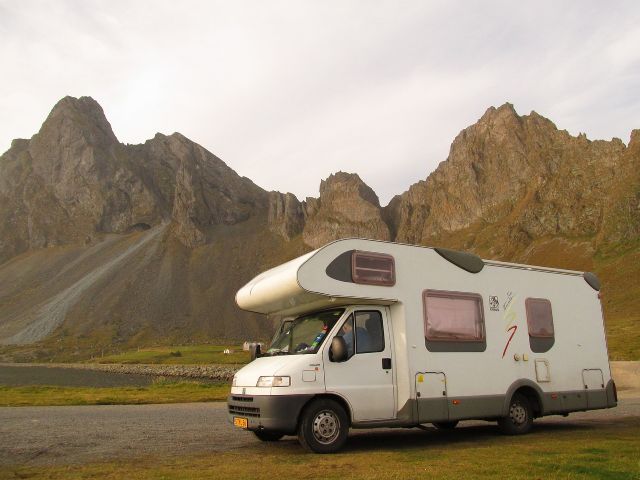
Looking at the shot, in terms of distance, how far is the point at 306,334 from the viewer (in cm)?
1094

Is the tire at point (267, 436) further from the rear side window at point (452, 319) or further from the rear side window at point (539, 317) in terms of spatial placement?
the rear side window at point (539, 317)

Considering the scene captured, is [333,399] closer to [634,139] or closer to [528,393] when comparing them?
[528,393]

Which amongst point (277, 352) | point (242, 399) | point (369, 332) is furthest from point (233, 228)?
point (242, 399)

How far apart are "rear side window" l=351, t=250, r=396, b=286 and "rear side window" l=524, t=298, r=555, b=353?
424cm

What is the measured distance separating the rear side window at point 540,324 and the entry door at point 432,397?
313cm

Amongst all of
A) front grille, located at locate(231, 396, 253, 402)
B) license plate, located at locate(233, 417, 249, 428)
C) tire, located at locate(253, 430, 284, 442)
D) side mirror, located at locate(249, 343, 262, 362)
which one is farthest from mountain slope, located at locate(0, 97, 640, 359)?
license plate, located at locate(233, 417, 249, 428)

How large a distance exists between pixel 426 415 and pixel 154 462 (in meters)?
5.32

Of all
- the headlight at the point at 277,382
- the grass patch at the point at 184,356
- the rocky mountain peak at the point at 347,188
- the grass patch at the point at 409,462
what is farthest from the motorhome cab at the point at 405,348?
the rocky mountain peak at the point at 347,188

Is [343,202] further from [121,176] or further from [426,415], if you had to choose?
[426,415]

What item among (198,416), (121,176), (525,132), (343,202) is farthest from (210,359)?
(121,176)

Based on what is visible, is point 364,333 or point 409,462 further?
point 364,333

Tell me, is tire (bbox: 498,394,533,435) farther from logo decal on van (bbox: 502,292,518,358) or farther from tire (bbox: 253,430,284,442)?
tire (bbox: 253,430,284,442)

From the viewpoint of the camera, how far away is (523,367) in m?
12.7

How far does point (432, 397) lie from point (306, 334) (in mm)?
2950
